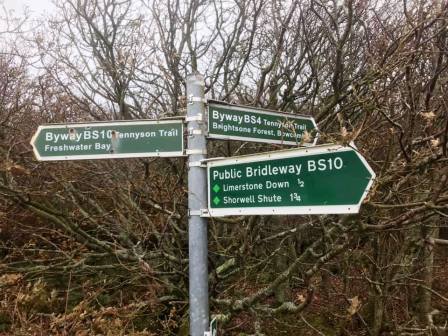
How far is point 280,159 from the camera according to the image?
208cm

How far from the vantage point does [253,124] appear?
254cm

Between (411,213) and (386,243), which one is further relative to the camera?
(386,243)

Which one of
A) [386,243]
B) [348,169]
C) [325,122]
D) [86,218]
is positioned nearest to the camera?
[348,169]

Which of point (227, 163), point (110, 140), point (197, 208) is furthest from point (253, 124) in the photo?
point (110, 140)

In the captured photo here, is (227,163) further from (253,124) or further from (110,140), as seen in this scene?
(110,140)

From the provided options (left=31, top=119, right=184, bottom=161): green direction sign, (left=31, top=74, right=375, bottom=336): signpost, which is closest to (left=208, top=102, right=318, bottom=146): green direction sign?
(left=31, top=74, right=375, bottom=336): signpost

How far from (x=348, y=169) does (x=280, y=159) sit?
0.36 meters

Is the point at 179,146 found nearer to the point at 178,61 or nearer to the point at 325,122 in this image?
the point at 325,122

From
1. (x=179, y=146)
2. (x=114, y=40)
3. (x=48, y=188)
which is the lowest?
(x=179, y=146)

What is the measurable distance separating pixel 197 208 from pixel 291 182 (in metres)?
0.54


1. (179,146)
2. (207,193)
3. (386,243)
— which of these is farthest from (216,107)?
(386,243)

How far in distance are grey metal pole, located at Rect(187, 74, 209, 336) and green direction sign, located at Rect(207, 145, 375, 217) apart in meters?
0.07

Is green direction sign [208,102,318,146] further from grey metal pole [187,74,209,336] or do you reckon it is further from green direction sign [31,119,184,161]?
green direction sign [31,119,184,161]

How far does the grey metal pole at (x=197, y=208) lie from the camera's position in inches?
88.4
